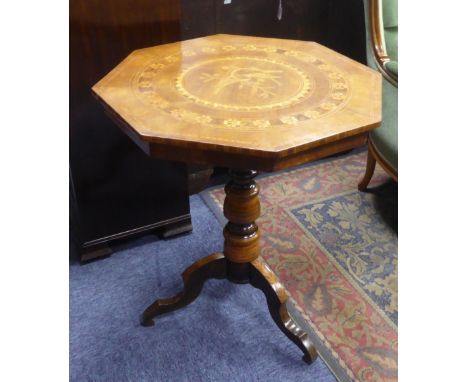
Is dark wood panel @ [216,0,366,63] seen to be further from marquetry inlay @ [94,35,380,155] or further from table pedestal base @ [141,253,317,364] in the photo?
table pedestal base @ [141,253,317,364]

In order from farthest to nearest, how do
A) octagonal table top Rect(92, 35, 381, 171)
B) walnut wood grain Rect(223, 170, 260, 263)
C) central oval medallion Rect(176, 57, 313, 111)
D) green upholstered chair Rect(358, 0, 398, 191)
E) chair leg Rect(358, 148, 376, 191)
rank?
1. chair leg Rect(358, 148, 376, 191)
2. green upholstered chair Rect(358, 0, 398, 191)
3. walnut wood grain Rect(223, 170, 260, 263)
4. central oval medallion Rect(176, 57, 313, 111)
5. octagonal table top Rect(92, 35, 381, 171)

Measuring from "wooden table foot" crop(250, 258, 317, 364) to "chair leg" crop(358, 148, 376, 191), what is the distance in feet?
2.96

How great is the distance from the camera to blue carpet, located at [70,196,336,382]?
4.72ft

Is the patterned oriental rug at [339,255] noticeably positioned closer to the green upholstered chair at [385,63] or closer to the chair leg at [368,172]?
the chair leg at [368,172]

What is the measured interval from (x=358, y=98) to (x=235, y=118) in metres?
0.32

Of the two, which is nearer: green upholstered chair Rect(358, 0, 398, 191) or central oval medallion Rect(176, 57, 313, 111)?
central oval medallion Rect(176, 57, 313, 111)

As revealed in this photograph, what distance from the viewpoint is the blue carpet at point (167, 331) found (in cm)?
144

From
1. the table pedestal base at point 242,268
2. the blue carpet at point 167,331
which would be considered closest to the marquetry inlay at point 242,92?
the table pedestal base at point 242,268

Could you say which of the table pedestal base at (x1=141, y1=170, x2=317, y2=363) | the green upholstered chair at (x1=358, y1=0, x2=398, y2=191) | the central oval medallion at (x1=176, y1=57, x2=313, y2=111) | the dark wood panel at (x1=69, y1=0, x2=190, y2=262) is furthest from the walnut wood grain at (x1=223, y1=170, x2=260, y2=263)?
the green upholstered chair at (x1=358, y1=0, x2=398, y2=191)

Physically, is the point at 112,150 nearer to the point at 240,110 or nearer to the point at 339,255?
the point at 240,110

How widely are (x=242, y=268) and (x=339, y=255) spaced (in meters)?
0.53

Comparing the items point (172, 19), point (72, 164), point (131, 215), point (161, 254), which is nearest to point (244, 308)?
point (161, 254)

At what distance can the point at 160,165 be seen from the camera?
183 centimetres

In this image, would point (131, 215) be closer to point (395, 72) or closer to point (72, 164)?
point (72, 164)
